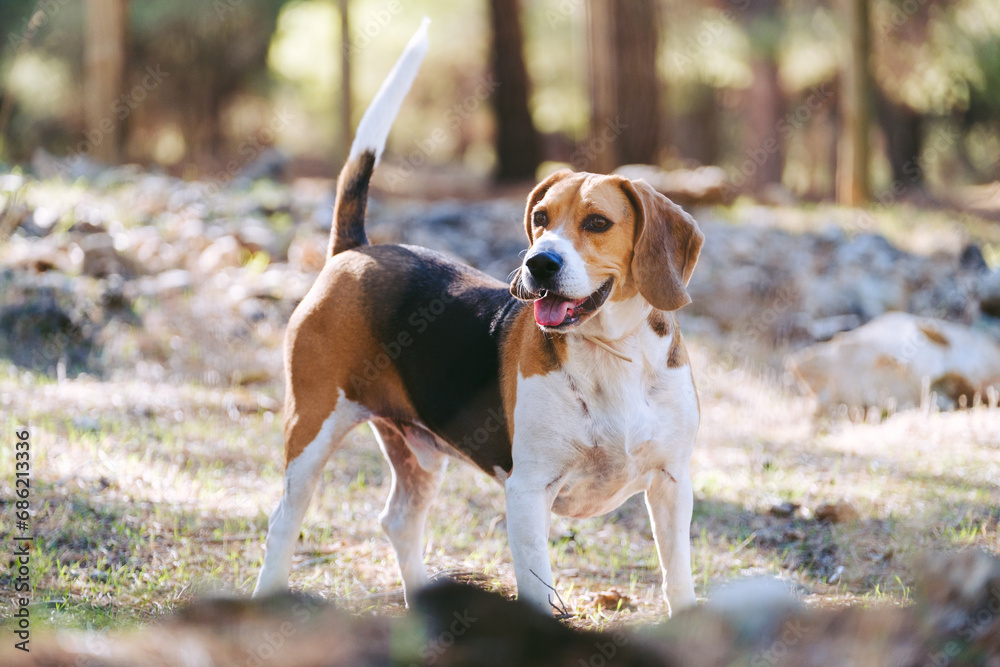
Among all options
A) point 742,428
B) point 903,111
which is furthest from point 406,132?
point 742,428

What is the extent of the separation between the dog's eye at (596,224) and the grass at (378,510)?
57.7 inches

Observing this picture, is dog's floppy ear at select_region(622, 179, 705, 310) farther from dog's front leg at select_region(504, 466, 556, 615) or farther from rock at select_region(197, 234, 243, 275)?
rock at select_region(197, 234, 243, 275)

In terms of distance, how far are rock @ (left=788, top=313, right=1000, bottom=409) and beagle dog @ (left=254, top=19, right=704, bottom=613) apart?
3826 millimetres

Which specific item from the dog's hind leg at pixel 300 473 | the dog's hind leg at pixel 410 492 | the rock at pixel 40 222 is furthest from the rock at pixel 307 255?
the dog's hind leg at pixel 300 473

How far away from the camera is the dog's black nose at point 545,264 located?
10.3 ft

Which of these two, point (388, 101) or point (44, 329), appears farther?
point (44, 329)

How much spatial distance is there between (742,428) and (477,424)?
3.66 metres

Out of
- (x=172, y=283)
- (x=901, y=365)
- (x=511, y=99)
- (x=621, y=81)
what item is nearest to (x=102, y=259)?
(x=172, y=283)

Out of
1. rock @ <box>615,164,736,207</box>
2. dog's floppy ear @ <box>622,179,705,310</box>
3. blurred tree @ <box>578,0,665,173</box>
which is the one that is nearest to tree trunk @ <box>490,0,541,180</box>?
blurred tree @ <box>578,0,665,173</box>

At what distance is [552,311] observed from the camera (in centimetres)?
321

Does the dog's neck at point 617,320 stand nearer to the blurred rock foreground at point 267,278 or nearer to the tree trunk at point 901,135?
the blurred rock foreground at point 267,278

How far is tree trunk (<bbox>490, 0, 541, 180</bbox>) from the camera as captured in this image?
14.4m

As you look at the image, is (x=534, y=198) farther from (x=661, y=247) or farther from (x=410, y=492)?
(x=410, y=492)

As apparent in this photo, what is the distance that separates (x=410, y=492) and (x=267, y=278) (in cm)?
488
